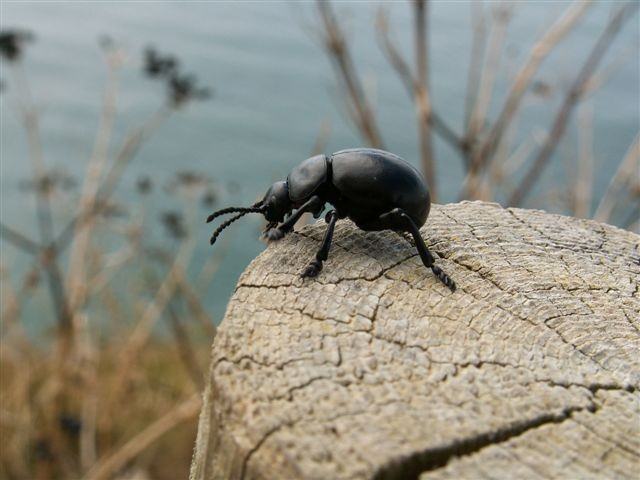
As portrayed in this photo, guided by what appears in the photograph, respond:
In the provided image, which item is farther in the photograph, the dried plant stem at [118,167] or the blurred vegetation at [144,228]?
the dried plant stem at [118,167]

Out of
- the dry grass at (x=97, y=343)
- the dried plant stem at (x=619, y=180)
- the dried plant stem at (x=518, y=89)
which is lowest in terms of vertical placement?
the dry grass at (x=97, y=343)

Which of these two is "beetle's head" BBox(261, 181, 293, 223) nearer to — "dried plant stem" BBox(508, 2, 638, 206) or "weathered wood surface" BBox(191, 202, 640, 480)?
"weathered wood surface" BBox(191, 202, 640, 480)

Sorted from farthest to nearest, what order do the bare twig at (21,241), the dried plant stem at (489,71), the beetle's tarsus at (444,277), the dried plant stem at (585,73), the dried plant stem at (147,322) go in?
1. the dried plant stem at (147,322)
2. the bare twig at (21,241)
3. the dried plant stem at (489,71)
4. the dried plant stem at (585,73)
5. the beetle's tarsus at (444,277)

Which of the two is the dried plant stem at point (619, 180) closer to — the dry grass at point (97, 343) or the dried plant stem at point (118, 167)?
the dry grass at point (97, 343)

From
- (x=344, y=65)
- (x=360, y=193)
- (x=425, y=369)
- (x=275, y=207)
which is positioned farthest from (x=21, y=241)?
(x=425, y=369)

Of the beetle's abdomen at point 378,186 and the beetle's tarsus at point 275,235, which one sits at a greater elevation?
the beetle's abdomen at point 378,186

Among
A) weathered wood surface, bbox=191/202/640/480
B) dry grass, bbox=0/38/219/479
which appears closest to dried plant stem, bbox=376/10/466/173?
dry grass, bbox=0/38/219/479

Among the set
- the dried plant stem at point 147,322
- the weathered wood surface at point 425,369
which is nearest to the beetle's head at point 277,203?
the weathered wood surface at point 425,369

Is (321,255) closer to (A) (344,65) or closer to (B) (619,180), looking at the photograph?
(A) (344,65)
